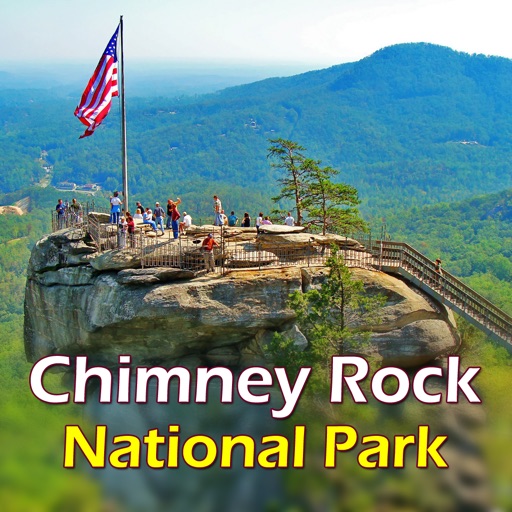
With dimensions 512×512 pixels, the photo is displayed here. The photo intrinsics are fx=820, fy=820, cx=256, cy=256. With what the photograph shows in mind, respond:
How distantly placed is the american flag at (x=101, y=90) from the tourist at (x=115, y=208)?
8.30 ft

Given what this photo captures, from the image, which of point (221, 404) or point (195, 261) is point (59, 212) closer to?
point (195, 261)

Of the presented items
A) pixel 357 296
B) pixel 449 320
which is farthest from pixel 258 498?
pixel 449 320

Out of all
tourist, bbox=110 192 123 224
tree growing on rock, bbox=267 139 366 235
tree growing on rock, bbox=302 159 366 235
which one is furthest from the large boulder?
tree growing on rock, bbox=302 159 366 235

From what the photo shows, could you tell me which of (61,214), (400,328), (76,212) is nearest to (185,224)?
(76,212)

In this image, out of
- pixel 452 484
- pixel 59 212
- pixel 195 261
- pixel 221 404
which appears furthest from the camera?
pixel 59 212

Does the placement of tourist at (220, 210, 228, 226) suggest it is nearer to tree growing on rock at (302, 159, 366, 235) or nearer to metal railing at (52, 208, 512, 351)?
metal railing at (52, 208, 512, 351)

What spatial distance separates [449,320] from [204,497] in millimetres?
9907

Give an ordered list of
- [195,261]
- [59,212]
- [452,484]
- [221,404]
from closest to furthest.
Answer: [452,484]
[221,404]
[195,261]
[59,212]

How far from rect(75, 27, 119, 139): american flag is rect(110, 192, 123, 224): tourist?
2529mm

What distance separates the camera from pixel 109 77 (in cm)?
2700

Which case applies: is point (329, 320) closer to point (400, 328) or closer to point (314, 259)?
point (400, 328)

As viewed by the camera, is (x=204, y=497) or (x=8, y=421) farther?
(x=8, y=421)

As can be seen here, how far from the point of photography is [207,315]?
2464 centimetres

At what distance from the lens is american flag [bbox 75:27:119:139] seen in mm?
26922
